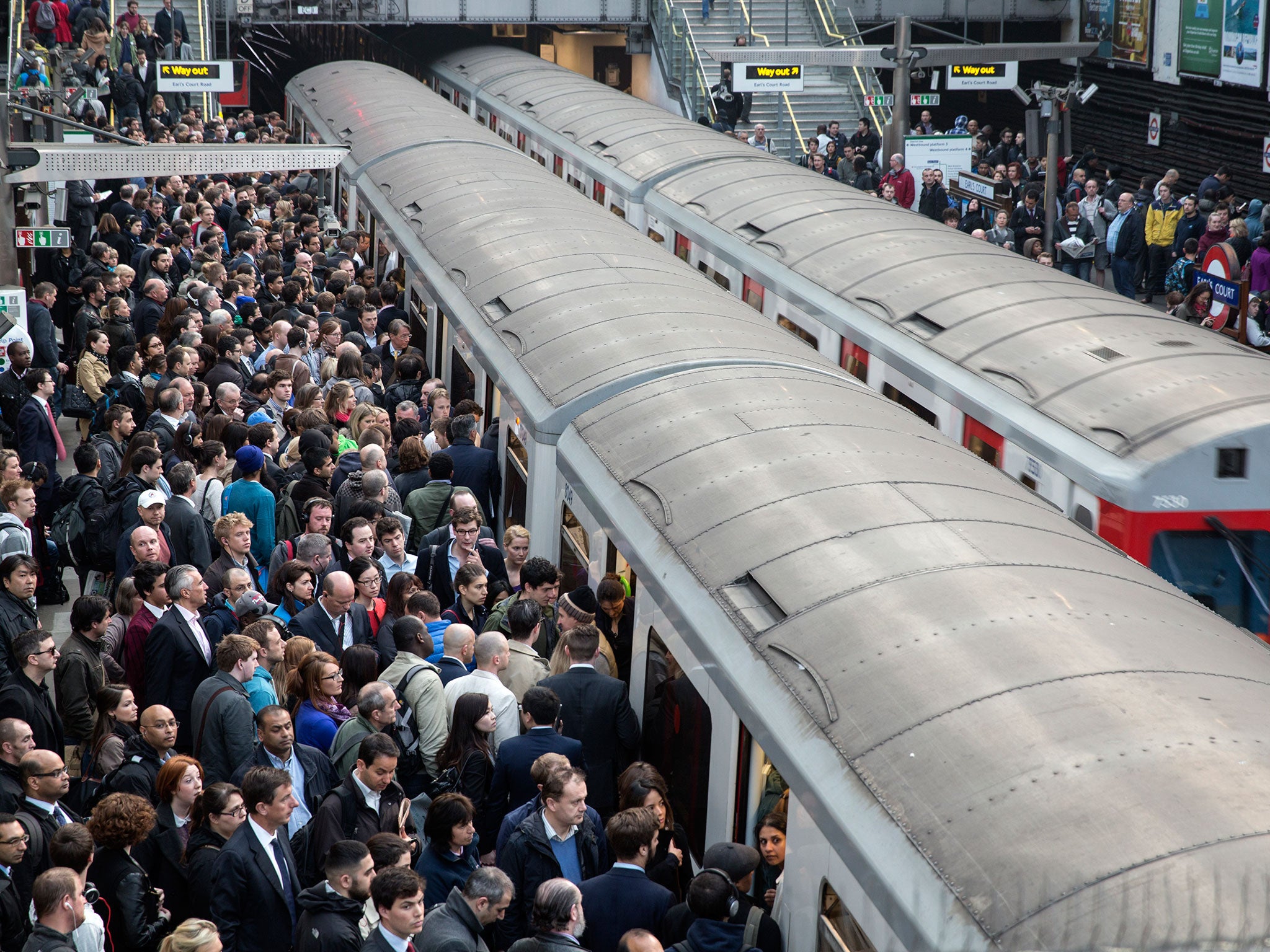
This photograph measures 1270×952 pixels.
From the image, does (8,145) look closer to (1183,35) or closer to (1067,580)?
(1067,580)

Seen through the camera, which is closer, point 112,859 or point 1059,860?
point 1059,860

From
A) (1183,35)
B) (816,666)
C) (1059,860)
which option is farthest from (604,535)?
(1183,35)

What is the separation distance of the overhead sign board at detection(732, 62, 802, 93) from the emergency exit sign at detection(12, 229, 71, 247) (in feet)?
43.8

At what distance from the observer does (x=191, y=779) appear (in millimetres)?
5840

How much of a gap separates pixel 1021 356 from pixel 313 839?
203 inches

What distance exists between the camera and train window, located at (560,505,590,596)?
25.6ft

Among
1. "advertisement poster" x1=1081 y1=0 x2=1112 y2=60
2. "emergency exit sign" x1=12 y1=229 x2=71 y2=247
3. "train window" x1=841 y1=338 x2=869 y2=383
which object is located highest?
"advertisement poster" x1=1081 y1=0 x2=1112 y2=60

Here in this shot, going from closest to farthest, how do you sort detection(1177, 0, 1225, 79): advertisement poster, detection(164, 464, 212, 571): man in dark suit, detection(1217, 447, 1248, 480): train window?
1. detection(1217, 447, 1248, 480): train window
2. detection(164, 464, 212, 571): man in dark suit
3. detection(1177, 0, 1225, 79): advertisement poster

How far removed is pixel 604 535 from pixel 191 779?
2406 millimetres

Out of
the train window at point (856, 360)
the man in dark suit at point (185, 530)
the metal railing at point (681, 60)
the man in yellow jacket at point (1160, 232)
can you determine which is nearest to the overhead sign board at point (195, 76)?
the metal railing at point (681, 60)

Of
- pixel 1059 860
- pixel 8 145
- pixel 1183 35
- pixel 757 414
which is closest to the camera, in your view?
pixel 1059 860

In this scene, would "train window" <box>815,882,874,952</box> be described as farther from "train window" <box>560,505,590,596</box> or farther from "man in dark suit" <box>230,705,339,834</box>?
"train window" <box>560,505,590,596</box>

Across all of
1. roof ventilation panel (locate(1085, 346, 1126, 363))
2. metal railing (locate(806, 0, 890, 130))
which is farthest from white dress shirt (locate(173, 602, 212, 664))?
metal railing (locate(806, 0, 890, 130))

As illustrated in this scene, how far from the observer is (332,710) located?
6723mm
